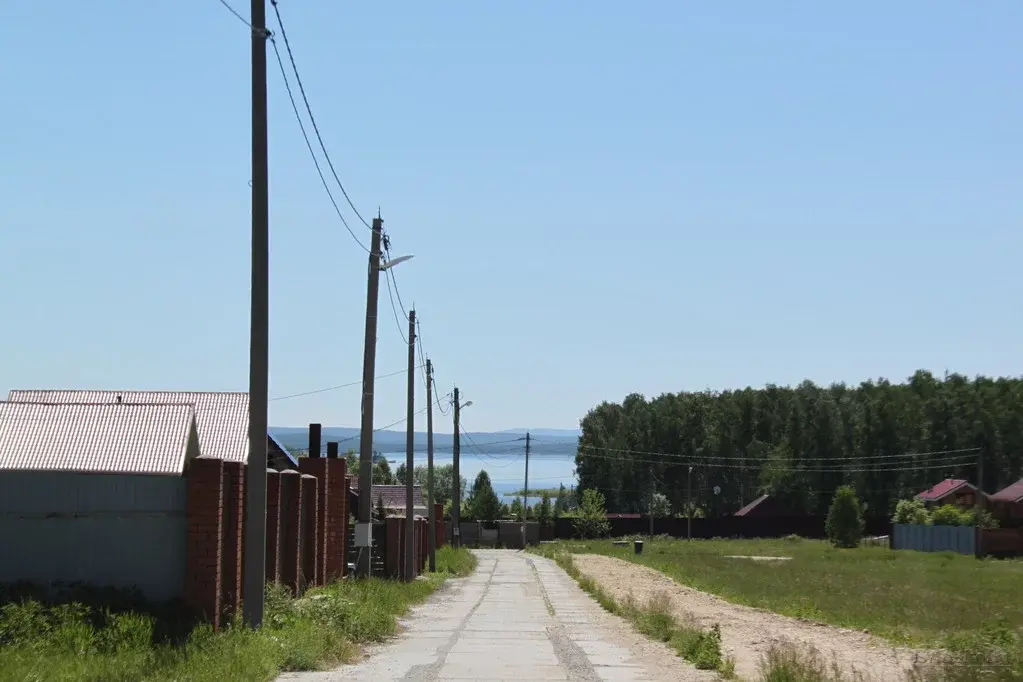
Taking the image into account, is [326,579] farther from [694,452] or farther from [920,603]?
[694,452]

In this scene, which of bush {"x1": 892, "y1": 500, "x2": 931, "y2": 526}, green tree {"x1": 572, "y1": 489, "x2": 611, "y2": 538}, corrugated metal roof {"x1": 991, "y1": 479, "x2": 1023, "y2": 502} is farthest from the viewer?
green tree {"x1": 572, "y1": 489, "x2": 611, "y2": 538}

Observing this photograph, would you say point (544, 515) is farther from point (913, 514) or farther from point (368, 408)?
point (368, 408)

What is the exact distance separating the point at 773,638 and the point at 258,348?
417 inches

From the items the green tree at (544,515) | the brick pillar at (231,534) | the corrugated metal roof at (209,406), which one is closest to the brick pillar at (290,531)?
the corrugated metal roof at (209,406)

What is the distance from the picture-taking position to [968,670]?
14.0 metres

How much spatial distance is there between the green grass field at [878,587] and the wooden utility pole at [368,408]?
9599 millimetres

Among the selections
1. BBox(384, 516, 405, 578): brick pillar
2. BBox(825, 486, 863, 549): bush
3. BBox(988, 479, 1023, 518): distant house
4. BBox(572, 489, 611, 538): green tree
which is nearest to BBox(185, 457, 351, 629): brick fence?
BBox(384, 516, 405, 578): brick pillar

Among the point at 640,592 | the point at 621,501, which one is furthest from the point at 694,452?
the point at 640,592

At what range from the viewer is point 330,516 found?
91.2 feet

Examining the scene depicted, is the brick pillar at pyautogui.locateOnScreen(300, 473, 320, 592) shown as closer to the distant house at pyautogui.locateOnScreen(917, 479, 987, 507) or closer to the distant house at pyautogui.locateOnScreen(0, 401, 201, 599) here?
the distant house at pyautogui.locateOnScreen(0, 401, 201, 599)

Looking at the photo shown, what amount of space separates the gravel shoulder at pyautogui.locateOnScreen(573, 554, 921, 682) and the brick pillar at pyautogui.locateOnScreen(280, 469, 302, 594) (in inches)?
298

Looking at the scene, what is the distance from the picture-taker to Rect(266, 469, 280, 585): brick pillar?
789 inches

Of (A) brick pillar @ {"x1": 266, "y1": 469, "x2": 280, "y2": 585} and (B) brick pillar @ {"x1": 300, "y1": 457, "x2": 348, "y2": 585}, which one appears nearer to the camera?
(A) brick pillar @ {"x1": 266, "y1": 469, "x2": 280, "y2": 585}

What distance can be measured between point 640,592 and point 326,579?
470 inches
